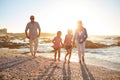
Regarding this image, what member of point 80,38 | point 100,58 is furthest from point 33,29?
point 100,58

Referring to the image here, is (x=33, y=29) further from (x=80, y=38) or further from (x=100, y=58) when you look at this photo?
(x=100, y=58)

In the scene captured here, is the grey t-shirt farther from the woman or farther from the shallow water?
the shallow water

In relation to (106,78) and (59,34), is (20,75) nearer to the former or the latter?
(106,78)

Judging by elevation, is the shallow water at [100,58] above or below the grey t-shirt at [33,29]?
below

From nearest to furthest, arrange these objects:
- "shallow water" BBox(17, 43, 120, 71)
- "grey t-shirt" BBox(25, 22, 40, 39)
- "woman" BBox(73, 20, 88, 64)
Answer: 1. "woman" BBox(73, 20, 88, 64)
2. "grey t-shirt" BBox(25, 22, 40, 39)
3. "shallow water" BBox(17, 43, 120, 71)

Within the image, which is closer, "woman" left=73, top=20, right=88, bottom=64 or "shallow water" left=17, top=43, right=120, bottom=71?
"woman" left=73, top=20, right=88, bottom=64

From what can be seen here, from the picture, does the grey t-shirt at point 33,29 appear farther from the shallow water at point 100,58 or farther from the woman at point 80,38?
the shallow water at point 100,58

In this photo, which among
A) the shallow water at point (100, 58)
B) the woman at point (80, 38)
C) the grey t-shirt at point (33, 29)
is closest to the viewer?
the woman at point (80, 38)

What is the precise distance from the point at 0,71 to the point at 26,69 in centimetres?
125

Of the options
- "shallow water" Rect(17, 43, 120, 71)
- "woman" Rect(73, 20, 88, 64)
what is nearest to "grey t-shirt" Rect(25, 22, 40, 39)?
"woman" Rect(73, 20, 88, 64)

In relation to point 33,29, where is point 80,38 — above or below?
below

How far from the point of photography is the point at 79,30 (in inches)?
563

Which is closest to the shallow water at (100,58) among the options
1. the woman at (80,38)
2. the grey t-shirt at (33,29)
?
the woman at (80,38)

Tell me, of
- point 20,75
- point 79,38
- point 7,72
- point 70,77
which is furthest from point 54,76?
point 79,38
